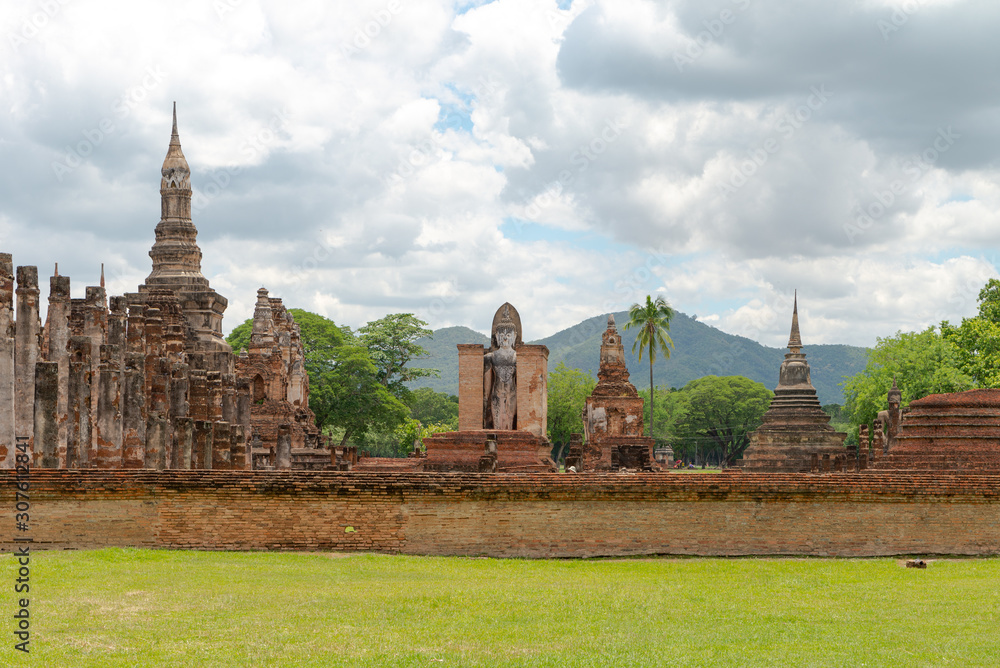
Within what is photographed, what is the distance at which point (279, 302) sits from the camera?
156 feet

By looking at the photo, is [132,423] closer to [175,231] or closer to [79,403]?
[79,403]

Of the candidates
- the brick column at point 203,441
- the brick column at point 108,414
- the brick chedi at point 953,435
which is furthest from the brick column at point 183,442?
the brick chedi at point 953,435

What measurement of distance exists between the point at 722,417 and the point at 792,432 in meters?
59.2

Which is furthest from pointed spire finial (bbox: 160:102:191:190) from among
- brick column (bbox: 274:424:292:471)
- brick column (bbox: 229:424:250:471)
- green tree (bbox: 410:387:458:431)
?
green tree (bbox: 410:387:458:431)

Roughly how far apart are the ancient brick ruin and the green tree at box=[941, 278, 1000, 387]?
90.3ft

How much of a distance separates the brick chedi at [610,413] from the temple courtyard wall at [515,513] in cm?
2257

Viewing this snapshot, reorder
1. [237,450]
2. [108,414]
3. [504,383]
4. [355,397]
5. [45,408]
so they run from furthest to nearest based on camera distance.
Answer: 1. [355,397]
2. [237,450]
3. [504,383]
4. [108,414]
5. [45,408]

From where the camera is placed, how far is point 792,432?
151 ft

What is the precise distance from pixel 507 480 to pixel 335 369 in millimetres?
47543

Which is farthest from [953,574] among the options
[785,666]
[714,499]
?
[785,666]

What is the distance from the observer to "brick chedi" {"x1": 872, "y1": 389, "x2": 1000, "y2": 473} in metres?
Answer: 26.0

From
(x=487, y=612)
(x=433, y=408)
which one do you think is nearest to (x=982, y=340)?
(x=487, y=612)

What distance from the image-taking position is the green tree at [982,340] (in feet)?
147

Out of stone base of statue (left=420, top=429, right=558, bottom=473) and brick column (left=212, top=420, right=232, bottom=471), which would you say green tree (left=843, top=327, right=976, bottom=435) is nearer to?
stone base of statue (left=420, top=429, right=558, bottom=473)
